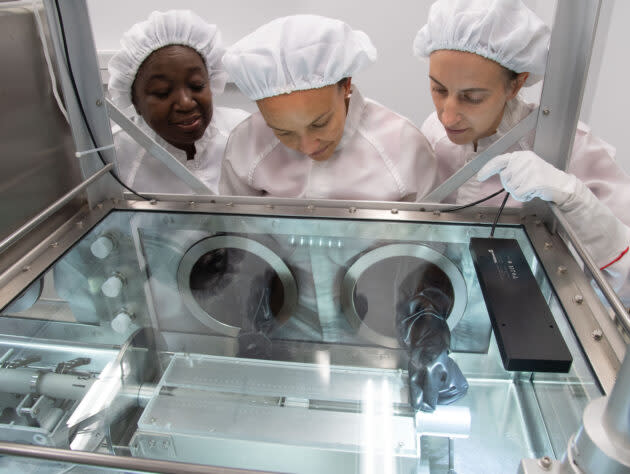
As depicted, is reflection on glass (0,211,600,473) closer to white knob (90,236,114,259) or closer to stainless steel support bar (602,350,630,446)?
white knob (90,236,114,259)

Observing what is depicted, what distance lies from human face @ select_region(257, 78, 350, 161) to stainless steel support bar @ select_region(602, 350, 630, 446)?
2.48 ft

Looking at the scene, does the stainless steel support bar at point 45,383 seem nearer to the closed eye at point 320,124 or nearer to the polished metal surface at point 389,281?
the polished metal surface at point 389,281

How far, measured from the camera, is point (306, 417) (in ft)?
2.69

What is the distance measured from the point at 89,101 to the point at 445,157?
835 mm

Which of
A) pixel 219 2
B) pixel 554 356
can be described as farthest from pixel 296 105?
pixel 219 2

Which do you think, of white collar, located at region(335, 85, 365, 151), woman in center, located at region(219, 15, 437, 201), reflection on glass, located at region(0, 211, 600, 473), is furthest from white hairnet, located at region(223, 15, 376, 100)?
reflection on glass, located at region(0, 211, 600, 473)

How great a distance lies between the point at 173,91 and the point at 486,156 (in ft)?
2.80

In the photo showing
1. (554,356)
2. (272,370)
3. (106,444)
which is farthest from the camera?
(272,370)

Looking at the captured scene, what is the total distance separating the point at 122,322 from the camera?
3.29 feet

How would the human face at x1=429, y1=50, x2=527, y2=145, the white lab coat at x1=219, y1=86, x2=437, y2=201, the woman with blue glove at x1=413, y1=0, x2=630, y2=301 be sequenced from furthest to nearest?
the white lab coat at x1=219, y1=86, x2=437, y2=201 < the human face at x1=429, y1=50, x2=527, y2=145 < the woman with blue glove at x1=413, y1=0, x2=630, y2=301

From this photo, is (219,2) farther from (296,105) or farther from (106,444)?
(106,444)

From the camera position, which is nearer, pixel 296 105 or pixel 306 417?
pixel 306 417

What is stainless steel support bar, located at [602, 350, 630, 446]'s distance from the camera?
0.37 meters

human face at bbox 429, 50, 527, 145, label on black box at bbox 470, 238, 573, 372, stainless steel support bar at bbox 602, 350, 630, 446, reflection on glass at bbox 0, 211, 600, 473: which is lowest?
reflection on glass at bbox 0, 211, 600, 473
